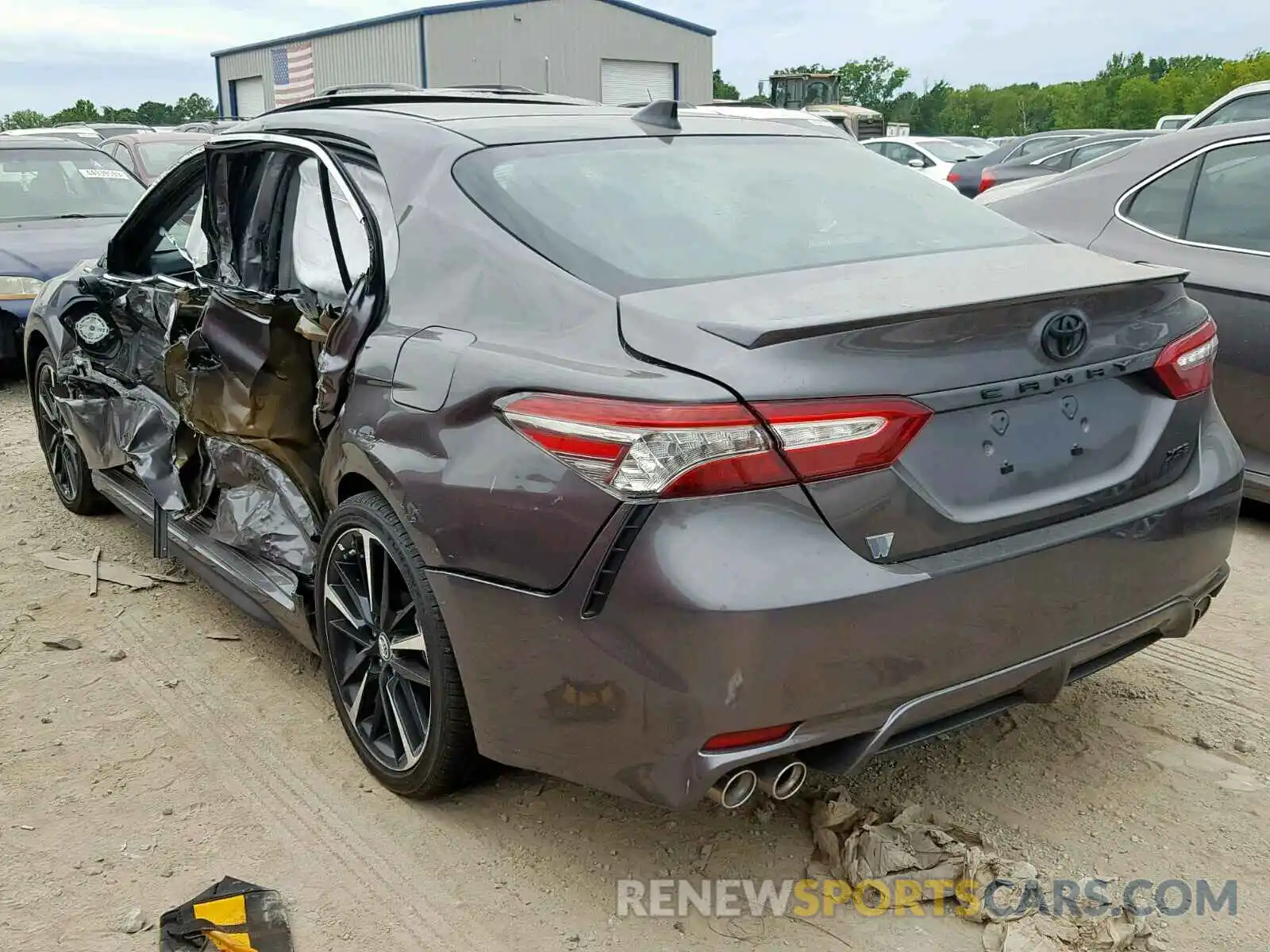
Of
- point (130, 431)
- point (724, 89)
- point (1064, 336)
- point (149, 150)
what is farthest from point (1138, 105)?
point (1064, 336)

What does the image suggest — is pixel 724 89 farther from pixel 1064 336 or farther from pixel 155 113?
pixel 1064 336

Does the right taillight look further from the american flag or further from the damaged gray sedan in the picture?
the american flag

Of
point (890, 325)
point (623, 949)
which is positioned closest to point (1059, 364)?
point (890, 325)

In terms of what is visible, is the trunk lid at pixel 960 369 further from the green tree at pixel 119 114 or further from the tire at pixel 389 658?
the green tree at pixel 119 114

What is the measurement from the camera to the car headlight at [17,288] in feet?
25.6

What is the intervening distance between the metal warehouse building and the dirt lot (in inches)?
1365

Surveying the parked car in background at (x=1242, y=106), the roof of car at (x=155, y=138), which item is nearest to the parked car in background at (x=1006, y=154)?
the parked car in background at (x=1242, y=106)

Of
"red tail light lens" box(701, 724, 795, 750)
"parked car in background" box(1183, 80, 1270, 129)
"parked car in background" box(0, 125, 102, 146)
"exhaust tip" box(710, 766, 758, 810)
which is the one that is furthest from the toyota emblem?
"parked car in background" box(0, 125, 102, 146)

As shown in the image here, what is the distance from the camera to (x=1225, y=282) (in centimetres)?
457

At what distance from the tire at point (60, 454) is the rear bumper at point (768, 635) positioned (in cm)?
321

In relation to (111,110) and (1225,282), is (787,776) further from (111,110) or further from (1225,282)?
(111,110)

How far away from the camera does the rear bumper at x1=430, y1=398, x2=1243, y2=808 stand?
2148 millimetres

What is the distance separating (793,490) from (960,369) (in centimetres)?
42

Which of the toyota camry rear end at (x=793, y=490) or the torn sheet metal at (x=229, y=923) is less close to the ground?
the toyota camry rear end at (x=793, y=490)
